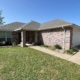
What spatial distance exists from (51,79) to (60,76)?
54 cm

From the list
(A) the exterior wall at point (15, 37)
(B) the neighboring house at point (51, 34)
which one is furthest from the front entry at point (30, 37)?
(A) the exterior wall at point (15, 37)

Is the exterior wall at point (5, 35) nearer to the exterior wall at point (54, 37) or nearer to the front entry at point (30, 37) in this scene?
the front entry at point (30, 37)

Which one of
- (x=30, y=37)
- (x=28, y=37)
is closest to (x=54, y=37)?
(x=30, y=37)

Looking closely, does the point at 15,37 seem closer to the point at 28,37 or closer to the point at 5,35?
the point at 5,35

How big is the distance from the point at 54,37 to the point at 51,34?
775 millimetres

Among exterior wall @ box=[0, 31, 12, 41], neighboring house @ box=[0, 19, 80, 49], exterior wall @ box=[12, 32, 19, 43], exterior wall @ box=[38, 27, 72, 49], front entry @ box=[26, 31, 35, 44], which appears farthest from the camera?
front entry @ box=[26, 31, 35, 44]

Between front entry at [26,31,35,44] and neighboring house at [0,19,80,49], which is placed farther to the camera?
front entry at [26,31,35,44]

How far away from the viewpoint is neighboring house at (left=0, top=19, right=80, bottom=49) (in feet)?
29.7

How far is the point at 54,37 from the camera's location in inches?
430

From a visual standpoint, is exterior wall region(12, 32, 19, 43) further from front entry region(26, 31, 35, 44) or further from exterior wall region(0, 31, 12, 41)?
front entry region(26, 31, 35, 44)

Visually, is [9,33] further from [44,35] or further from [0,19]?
[0,19]

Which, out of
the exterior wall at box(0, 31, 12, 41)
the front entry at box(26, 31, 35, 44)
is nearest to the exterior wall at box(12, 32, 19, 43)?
the exterior wall at box(0, 31, 12, 41)

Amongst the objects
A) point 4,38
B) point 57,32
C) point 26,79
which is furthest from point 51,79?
point 4,38

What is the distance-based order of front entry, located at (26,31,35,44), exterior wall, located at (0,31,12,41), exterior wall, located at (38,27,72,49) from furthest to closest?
front entry, located at (26,31,35,44) → exterior wall, located at (0,31,12,41) → exterior wall, located at (38,27,72,49)
